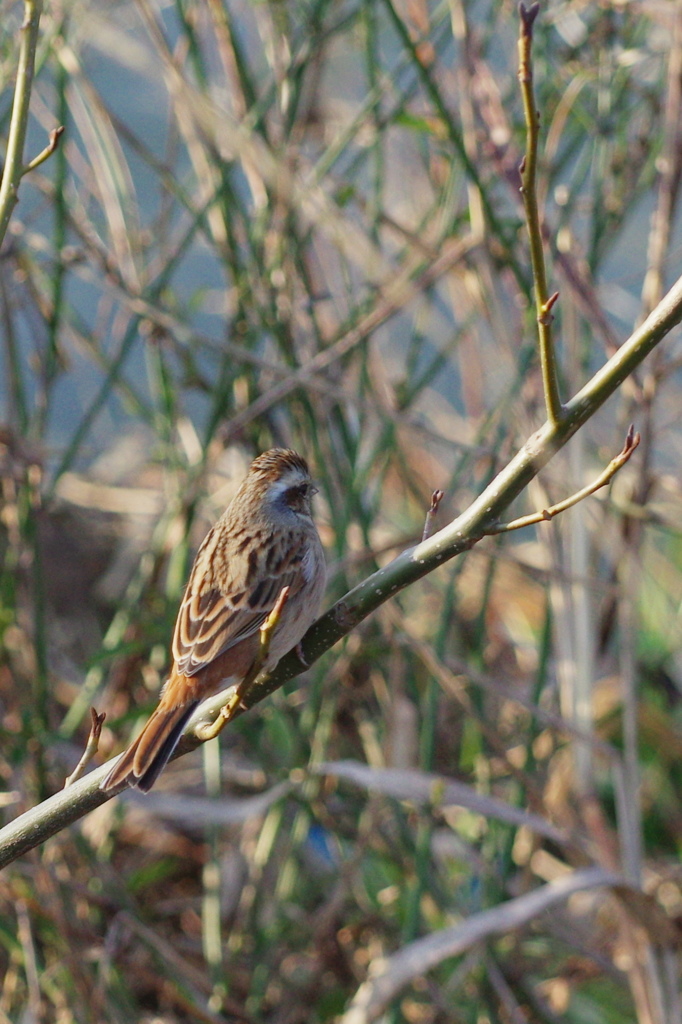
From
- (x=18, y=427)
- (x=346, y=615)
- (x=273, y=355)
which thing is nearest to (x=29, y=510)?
(x=18, y=427)

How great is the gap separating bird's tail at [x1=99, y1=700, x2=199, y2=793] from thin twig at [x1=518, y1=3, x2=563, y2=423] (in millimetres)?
779

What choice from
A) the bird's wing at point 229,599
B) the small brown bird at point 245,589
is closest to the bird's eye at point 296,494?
the small brown bird at point 245,589

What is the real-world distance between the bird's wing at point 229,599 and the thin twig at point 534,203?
0.91 metres

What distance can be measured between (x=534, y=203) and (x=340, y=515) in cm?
198

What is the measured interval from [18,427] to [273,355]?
921 mm

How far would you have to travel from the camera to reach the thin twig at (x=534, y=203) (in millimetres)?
1293

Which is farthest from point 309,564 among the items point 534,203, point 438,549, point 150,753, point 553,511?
point 534,203

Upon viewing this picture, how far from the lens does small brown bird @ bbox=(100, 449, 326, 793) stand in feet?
6.56

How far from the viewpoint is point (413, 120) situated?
10.4 ft

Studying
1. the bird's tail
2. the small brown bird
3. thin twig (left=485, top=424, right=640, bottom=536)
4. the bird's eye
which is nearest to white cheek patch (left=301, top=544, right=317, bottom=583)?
the small brown bird

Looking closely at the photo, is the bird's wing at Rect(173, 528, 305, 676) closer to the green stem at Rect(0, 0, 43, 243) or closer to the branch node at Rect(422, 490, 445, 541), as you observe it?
the branch node at Rect(422, 490, 445, 541)

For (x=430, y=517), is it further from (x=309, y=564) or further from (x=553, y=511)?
(x=309, y=564)

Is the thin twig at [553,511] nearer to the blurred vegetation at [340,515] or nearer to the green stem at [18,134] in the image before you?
the green stem at [18,134]

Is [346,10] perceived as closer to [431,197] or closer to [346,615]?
[431,197]
